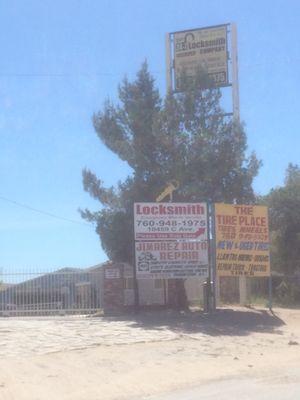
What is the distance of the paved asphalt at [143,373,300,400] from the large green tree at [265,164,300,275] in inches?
901

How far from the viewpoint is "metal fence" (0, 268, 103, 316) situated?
2567cm

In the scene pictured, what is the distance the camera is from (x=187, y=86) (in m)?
26.2

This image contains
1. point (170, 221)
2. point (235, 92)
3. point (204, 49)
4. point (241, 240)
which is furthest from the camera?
point (204, 49)

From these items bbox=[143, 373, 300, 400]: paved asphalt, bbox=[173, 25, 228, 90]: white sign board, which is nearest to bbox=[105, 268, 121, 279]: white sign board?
bbox=[173, 25, 228, 90]: white sign board

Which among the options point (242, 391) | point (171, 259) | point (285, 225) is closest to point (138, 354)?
point (242, 391)

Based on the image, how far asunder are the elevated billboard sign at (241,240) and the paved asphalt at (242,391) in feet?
35.3

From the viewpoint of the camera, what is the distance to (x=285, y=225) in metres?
35.6

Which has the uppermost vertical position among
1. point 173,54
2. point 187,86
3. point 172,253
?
point 173,54

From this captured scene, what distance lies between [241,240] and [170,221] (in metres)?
2.84

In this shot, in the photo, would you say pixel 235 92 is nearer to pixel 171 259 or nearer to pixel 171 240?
pixel 171 240

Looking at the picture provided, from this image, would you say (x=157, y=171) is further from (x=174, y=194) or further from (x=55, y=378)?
(x=55, y=378)

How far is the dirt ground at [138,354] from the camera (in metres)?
12.5

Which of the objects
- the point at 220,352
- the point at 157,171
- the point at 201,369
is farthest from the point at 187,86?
the point at 201,369

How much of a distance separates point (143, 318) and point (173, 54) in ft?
44.6
